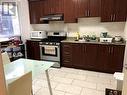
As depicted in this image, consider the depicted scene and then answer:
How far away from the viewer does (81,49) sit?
348 cm

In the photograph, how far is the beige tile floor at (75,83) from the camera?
8.38 feet

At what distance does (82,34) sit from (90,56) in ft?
2.84

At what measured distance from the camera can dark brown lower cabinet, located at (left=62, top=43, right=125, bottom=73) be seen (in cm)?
316

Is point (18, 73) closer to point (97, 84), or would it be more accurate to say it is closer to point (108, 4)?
point (97, 84)

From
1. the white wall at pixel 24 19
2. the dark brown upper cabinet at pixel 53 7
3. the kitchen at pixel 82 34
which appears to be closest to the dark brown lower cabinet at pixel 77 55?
the kitchen at pixel 82 34

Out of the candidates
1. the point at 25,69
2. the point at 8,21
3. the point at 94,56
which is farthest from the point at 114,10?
the point at 8,21

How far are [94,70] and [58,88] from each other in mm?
1317

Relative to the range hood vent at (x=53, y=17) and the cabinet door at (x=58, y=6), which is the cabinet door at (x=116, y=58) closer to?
the range hood vent at (x=53, y=17)

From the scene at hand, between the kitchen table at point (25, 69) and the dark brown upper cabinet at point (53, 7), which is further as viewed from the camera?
the dark brown upper cabinet at point (53, 7)

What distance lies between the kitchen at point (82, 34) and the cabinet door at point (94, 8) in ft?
0.09

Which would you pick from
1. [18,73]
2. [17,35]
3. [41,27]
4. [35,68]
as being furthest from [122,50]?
[17,35]

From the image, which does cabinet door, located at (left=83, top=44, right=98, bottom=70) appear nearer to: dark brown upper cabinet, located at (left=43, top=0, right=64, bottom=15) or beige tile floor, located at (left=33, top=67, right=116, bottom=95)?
beige tile floor, located at (left=33, top=67, right=116, bottom=95)

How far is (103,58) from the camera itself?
3.30 metres

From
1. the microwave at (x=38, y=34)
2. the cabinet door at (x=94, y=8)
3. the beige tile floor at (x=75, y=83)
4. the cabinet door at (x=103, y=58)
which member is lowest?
the beige tile floor at (x=75, y=83)
